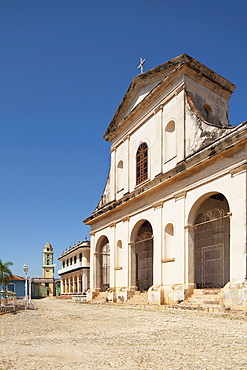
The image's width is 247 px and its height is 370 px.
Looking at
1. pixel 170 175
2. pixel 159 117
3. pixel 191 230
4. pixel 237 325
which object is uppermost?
pixel 159 117

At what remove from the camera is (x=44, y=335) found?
7.59 m

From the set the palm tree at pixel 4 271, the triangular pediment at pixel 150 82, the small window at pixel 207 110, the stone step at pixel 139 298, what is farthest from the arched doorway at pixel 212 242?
the palm tree at pixel 4 271

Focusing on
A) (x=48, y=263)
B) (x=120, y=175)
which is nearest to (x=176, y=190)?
(x=120, y=175)

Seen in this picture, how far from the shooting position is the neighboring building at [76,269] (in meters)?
35.2

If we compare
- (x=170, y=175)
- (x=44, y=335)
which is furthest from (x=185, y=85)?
(x=44, y=335)

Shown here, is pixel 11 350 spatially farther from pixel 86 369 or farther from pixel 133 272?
pixel 133 272

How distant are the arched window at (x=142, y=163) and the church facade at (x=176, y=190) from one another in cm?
6

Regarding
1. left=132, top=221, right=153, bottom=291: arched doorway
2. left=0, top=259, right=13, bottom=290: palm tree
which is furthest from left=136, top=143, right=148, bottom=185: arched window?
left=0, top=259, right=13, bottom=290: palm tree

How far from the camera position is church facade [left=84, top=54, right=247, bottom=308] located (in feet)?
41.7

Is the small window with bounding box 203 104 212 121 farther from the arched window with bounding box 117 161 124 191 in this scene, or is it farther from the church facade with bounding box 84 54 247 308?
the arched window with bounding box 117 161 124 191

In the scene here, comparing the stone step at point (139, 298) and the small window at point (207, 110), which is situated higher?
the small window at point (207, 110)

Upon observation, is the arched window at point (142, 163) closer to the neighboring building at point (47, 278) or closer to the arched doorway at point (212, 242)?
the arched doorway at point (212, 242)

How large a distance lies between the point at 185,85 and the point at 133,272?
991cm

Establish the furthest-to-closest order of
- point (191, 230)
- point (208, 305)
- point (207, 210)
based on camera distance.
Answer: point (207, 210) < point (191, 230) < point (208, 305)
